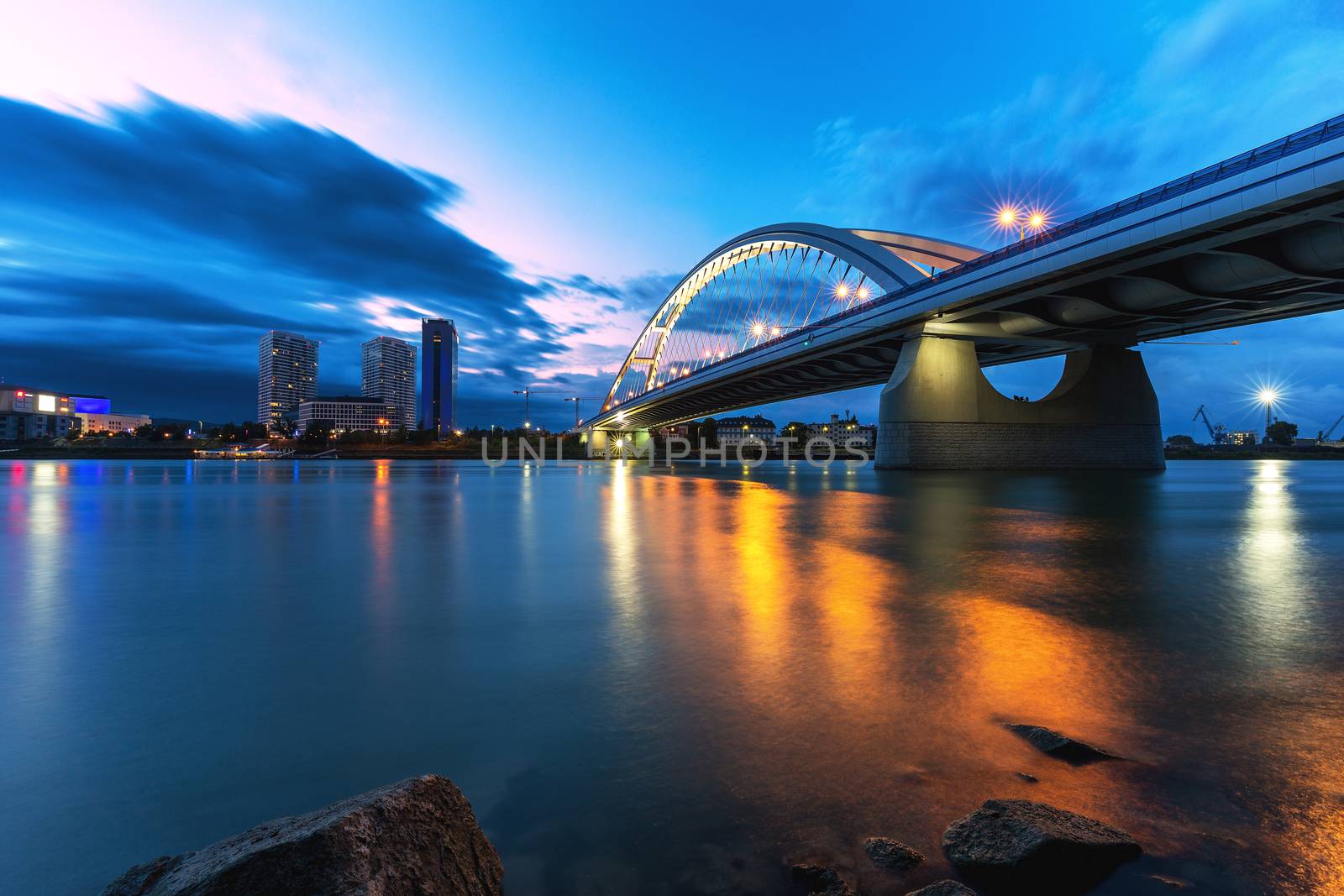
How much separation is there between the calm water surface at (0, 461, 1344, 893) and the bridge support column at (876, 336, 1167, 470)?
32929 millimetres

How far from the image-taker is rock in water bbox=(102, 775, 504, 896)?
4.56 ft

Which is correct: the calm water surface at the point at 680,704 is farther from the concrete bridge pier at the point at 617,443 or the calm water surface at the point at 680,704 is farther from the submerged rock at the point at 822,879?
the concrete bridge pier at the point at 617,443

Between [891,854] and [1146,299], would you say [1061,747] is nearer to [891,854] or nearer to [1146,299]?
[891,854]

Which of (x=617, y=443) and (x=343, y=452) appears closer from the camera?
(x=343, y=452)

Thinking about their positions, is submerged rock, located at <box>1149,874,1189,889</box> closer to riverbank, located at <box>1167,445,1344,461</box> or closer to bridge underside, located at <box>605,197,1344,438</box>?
bridge underside, located at <box>605,197,1344,438</box>

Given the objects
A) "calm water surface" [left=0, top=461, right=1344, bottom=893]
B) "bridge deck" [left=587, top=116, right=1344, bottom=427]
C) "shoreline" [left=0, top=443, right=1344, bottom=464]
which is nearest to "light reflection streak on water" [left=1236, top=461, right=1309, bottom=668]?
"calm water surface" [left=0, top=461, right=1344, bottom=893]

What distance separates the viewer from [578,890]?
191 cm

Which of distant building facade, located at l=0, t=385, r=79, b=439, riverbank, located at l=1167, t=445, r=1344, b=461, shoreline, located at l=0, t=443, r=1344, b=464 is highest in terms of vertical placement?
distant building facade, located at l=0, t=385, r=79, b=439

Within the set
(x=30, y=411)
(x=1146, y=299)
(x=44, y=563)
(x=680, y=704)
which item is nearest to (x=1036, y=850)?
(x=680, y=704)

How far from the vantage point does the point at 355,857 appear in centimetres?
148

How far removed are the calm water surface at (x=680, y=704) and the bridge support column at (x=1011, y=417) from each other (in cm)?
3293

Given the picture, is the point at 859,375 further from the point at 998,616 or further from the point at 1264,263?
the point at 998,616

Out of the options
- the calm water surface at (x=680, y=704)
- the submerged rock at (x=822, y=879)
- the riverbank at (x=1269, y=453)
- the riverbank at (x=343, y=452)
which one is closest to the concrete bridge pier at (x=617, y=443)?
the riverbank at (x=343, y=452)

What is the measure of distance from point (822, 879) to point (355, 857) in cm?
139
